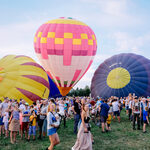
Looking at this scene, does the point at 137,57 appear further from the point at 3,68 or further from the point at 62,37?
the point at 3,68

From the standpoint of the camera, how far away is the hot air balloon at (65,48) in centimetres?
2275

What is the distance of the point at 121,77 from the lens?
23.8m

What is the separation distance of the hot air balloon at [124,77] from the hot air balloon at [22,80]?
27.4 ft

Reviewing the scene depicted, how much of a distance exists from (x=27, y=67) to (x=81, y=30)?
25.2 ft

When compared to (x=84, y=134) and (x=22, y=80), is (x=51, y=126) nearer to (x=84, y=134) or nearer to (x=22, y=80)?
(x=84, y=134)

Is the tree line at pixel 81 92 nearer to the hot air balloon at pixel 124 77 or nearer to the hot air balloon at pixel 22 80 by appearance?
the hot air balloon at pixel 124 77

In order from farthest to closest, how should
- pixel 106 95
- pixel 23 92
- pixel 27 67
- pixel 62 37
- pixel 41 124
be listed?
pixel 106 95 < pixel 62 37 < pixel 27 67 < pixel 23 92 < pixel 41 124

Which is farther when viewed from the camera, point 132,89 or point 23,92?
point 132,89

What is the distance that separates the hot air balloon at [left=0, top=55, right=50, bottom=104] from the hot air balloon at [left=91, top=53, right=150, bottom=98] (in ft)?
27.4

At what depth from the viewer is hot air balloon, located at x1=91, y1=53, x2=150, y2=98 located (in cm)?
2308

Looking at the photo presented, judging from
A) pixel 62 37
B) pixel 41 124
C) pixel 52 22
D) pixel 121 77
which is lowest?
pixel 41 124

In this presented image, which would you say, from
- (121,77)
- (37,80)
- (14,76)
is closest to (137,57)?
(121,77)

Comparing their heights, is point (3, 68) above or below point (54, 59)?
below

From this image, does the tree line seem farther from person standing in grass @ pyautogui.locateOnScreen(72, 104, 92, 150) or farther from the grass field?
person standing in grass @ pyautogui.locateOnScreen(72, 104, 92, 150)
